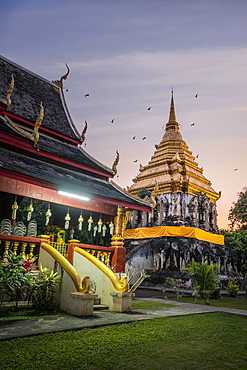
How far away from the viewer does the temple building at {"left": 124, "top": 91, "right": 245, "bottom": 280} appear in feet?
68.0

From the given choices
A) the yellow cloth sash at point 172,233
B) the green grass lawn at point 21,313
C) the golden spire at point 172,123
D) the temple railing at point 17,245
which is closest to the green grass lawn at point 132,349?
the green grass lawn at point 21,313

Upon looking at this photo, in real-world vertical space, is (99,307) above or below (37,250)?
below

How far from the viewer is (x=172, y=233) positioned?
2147 centimetres

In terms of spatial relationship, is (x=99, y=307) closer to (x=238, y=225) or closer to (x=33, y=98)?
(x=33, y=98)

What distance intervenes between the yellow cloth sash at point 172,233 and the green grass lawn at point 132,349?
16.1 metres

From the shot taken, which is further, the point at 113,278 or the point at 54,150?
the point at 54,150

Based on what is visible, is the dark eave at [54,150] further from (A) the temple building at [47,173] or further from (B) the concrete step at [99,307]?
(B) the concrete step at [99,307]

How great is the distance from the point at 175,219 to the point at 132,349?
18.6 m

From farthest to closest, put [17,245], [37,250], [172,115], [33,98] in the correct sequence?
[172,115] → [33,98] → [37,250] → [17,245]

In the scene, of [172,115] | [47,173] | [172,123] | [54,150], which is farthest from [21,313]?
[172,115]

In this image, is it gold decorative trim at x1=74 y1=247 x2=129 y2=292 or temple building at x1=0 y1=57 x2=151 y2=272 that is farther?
temple building at x1=0 y1=57 x2=151 y2=272

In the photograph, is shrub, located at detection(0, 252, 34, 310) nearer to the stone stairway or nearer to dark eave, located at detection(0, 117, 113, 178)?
the stone stairway

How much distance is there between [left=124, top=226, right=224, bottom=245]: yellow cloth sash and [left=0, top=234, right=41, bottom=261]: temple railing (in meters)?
15.0

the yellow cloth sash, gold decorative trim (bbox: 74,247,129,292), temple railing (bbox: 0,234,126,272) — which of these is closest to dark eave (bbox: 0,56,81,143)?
temple railing (bbox: 0,234,126,272)
